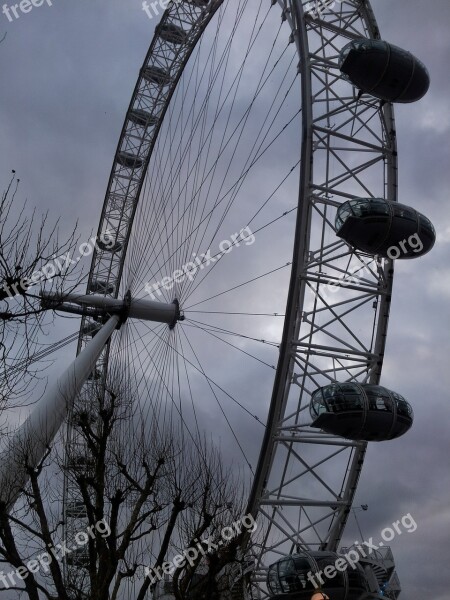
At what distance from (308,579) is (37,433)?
8856 mm

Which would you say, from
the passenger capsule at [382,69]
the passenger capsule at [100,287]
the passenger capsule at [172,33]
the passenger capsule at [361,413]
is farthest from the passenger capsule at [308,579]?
the passenger capsule at [172,33]

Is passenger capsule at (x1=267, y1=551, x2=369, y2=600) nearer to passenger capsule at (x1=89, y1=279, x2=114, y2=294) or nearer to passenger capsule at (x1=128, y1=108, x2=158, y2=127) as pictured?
passenger capsule at (x1=89, y1=279, x2=114, y2=294)

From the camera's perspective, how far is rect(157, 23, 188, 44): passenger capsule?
30828 millimetres

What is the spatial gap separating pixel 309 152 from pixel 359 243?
304cm

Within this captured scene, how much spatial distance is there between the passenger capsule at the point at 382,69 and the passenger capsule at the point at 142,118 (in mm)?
13719

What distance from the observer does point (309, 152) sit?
794 inches

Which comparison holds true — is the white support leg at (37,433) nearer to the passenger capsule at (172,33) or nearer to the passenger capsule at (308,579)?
the passenger capsule at (308,579)

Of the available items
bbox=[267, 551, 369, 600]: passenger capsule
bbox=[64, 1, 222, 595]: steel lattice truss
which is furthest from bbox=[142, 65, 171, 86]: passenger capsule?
bbox=[267, 551, 369, 600]: passenger capsule

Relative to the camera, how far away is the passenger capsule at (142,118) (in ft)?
108

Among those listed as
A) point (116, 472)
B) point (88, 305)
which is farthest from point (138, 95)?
point (116, 472)

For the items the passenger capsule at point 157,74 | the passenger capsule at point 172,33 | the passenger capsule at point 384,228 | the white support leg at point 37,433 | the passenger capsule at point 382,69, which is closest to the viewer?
the white support leg at point 37,433

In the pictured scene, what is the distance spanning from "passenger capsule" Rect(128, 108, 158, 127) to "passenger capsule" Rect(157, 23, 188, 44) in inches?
143

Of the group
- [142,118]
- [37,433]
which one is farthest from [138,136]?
[37,433]

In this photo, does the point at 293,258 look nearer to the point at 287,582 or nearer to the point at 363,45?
the point at 363,45
